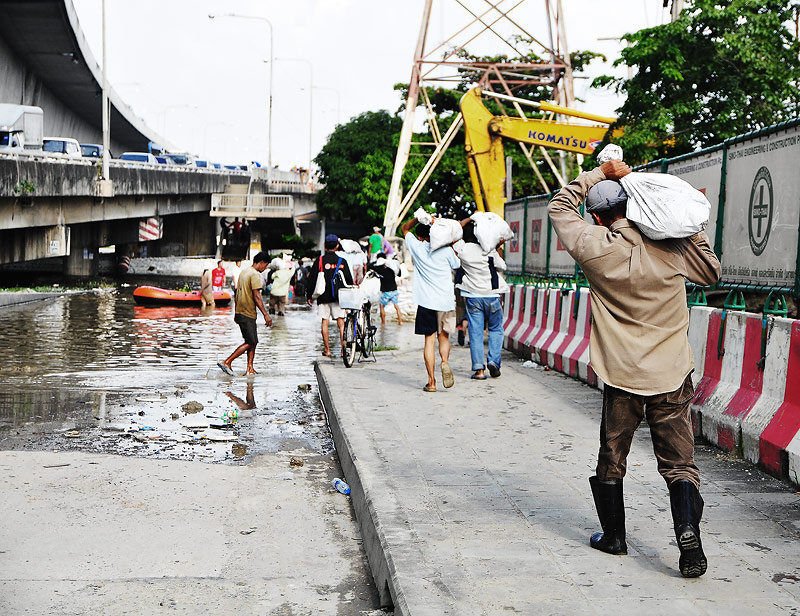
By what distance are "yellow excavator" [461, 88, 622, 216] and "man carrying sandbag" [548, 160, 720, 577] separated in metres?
19.5

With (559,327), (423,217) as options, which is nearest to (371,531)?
(423,217)

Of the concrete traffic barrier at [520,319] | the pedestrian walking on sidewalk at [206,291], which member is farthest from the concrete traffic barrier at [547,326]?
the pedestrian walking on sidewalk at [206,291]

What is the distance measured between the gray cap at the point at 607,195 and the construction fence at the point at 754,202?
8.66 ft

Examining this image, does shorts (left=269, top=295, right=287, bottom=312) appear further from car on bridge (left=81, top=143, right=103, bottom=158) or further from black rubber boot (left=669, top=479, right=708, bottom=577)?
car on bridge (left=81, top=143, right=103, bottom=158)

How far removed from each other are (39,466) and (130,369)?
6.42 meters

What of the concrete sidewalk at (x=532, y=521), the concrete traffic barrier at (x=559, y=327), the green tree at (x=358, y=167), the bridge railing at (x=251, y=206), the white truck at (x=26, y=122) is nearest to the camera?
the concrete sidewalk at (x=532, y=521)

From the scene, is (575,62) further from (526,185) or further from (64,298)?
(64,298)

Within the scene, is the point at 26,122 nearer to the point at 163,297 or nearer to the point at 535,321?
the point at 163,297

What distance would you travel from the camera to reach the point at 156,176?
45.5m

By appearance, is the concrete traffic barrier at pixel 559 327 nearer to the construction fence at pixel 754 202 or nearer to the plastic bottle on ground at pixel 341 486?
the construction fence at pixel 754 202

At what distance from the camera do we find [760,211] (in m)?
7.71

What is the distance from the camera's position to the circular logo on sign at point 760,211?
7555mm

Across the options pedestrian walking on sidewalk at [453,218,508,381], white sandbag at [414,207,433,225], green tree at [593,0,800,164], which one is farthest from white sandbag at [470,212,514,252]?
green tree at [593,0,800,164]

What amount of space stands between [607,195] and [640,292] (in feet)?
1.57
